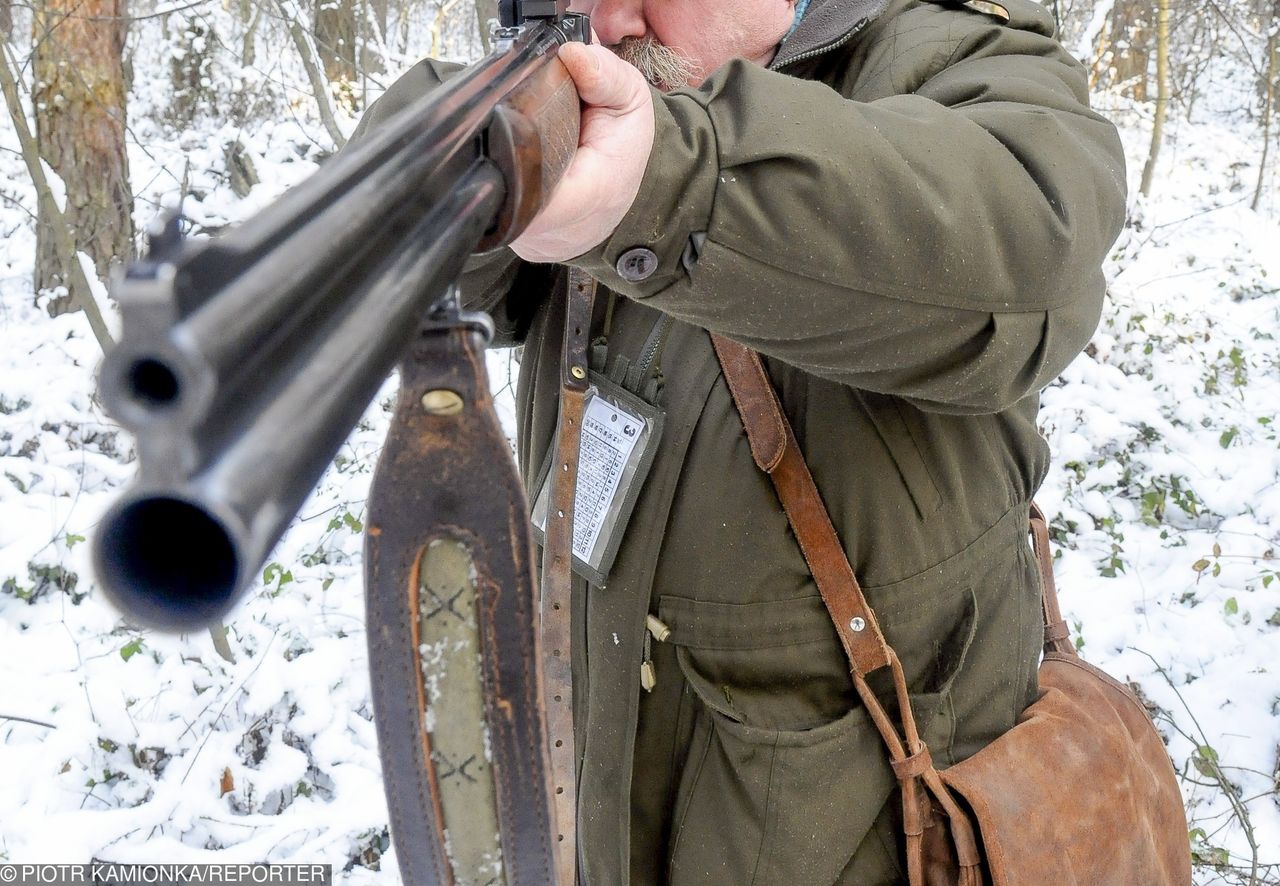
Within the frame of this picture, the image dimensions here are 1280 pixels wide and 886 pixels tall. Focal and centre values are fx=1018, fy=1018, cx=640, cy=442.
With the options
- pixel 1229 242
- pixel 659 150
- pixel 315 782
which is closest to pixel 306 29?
pixel 315 782

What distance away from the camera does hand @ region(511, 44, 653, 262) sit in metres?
1.02

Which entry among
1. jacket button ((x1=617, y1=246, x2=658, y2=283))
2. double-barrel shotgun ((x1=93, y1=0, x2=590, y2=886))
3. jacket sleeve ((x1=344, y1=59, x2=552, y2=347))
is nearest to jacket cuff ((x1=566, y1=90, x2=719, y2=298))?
jacket button ((x1=617, y1=246, x2=658, y2=283))

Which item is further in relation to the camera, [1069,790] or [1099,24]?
[1099,24]

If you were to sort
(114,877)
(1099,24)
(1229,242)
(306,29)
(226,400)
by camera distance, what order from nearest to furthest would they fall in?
(226,400) → (114,877) → (306,29) → (1099,24) → (1229,242)

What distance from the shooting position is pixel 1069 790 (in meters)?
1.69

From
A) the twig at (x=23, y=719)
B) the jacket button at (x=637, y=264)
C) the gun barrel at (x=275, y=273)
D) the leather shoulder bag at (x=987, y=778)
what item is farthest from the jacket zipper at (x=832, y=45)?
the twig at (x=23, y=719)

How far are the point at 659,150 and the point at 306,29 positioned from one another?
5.72 metres

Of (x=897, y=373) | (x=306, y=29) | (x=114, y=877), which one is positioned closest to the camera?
(x=897, y=373)

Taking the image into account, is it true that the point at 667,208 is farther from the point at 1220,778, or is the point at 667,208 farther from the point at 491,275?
the point at 1220,778

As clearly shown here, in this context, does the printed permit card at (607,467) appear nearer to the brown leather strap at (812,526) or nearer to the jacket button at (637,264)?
the brown leather strap at (812,526)

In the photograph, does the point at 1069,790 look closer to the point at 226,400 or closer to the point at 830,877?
the point at 830,877

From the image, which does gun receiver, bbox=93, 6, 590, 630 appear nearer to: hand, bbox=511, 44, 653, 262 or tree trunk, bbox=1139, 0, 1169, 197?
hand, bbox=511, 44, 653, 262

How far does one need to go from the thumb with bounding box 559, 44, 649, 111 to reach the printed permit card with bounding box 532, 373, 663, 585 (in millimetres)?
656

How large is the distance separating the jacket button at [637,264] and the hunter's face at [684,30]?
709mm
